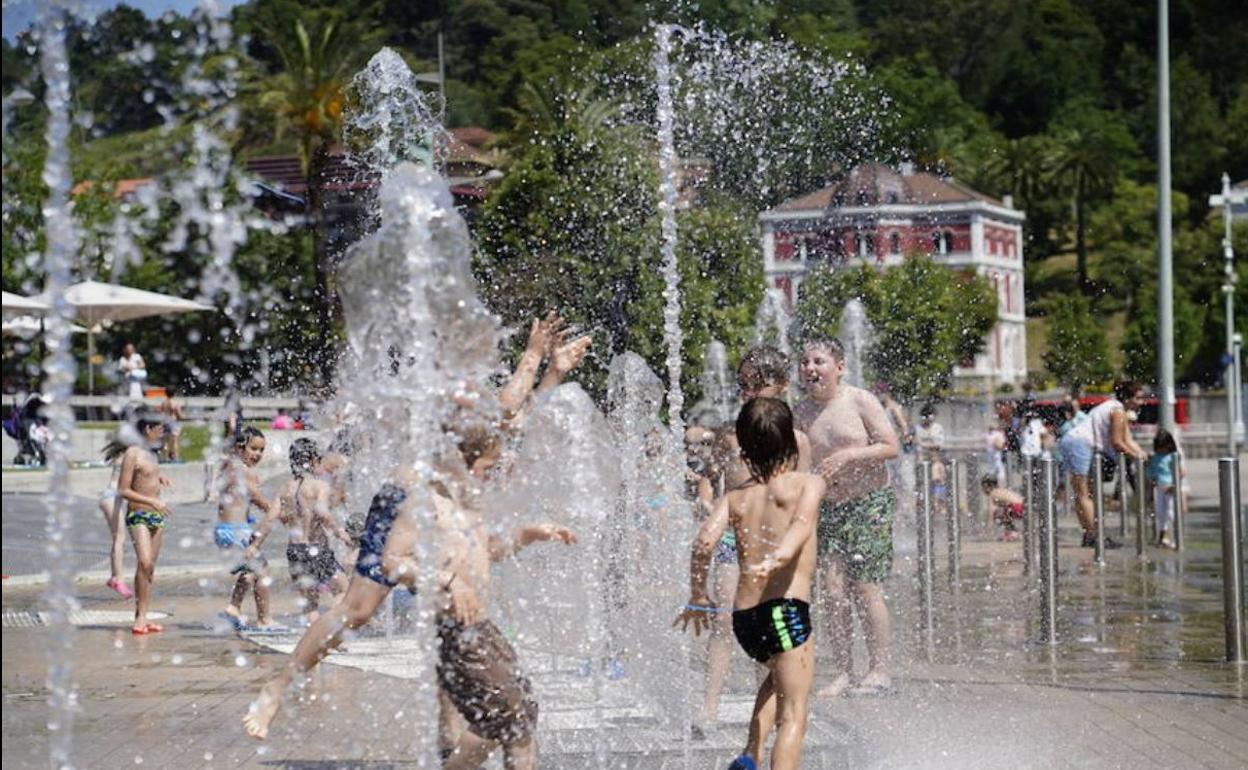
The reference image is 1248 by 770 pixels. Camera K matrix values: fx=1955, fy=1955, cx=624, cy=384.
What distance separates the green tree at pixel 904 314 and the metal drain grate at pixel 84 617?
15.1 meters

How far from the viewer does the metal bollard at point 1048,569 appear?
34.7 feet

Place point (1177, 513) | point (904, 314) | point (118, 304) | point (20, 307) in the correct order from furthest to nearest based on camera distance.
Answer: point (904, 314), point (118, 304), point (20, 307), point (1177, 513)

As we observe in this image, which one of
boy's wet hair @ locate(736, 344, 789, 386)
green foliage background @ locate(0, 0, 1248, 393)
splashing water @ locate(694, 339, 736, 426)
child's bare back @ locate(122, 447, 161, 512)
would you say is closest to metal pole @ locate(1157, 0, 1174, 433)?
green foliage background @ locate(0, 0, 1248, 393)

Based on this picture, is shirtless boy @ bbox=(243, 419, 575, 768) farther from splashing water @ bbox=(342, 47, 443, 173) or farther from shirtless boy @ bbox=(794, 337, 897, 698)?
splashing water @ bbox=(342, 47, 443, 173)

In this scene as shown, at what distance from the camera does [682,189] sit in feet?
137

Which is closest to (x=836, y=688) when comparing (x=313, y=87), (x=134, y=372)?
(x=134, y=372)

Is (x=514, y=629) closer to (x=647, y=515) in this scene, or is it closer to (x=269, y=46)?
(x=647, y=515)

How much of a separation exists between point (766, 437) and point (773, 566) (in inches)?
17.0

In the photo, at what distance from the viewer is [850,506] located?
8.66 metres

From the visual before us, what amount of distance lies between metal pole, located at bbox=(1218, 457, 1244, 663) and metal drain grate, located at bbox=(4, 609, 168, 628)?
6819 mm

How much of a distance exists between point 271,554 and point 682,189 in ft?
81.0

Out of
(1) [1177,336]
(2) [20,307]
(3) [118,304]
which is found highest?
(1) [1177,336]

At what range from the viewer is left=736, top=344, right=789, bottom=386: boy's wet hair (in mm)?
7724

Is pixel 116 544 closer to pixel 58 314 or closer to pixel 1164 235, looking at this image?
pixel 58 314
